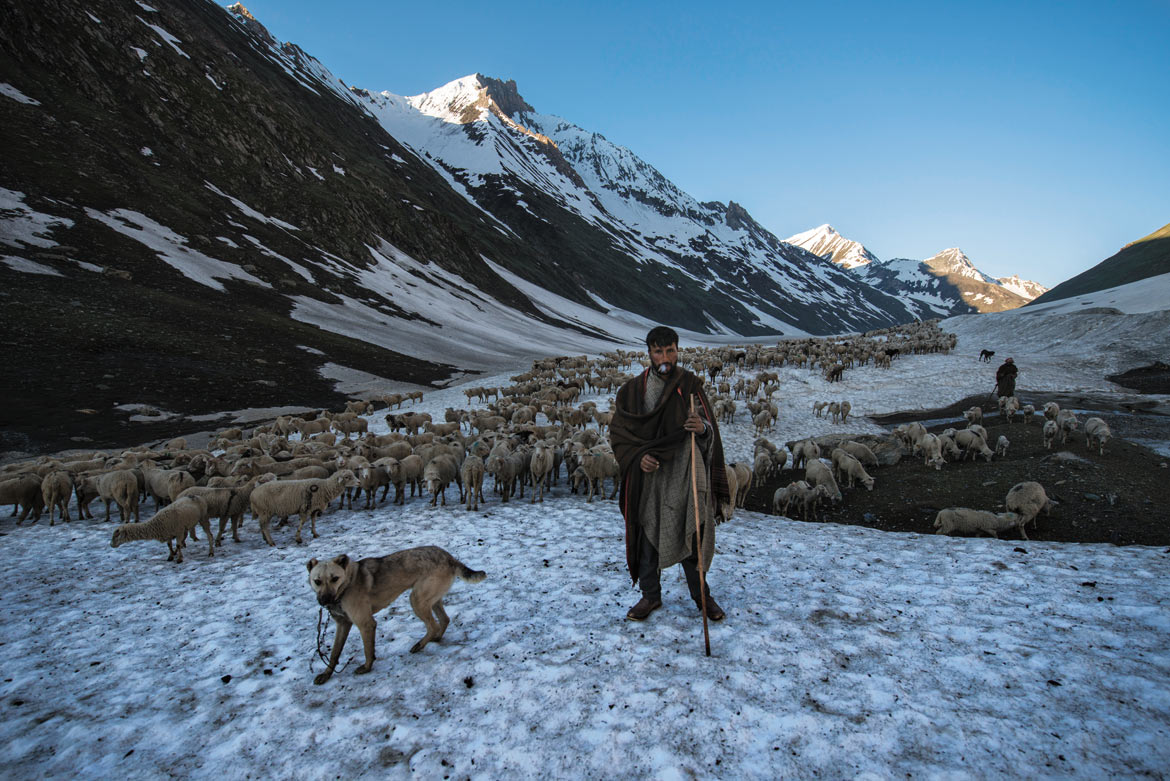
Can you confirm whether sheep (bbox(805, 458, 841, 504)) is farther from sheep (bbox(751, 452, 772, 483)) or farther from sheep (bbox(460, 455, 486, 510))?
sheep (bbox(460, 455, 486, 510))

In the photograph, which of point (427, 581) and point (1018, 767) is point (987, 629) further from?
point (427, 581)

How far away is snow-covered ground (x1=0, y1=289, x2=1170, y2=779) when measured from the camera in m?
3.67

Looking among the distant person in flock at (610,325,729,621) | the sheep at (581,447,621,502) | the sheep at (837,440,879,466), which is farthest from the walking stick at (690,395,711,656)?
the sheep at (837,440,879,466)

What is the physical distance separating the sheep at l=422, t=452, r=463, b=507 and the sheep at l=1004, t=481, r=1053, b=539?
425 inches

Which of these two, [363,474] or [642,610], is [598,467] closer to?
[363,474]

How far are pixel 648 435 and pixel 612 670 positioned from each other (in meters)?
2.33

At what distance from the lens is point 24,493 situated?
9664 mm

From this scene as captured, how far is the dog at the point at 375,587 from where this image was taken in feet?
14.9

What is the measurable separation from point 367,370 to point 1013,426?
34.1 meters

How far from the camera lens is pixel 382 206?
78812 millimetres

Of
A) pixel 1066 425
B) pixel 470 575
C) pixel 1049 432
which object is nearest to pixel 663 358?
pixel 470 575

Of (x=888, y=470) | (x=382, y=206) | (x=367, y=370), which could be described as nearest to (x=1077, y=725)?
(x=888, y=470)

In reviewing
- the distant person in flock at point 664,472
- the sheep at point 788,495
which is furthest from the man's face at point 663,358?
the sheep at point 788,495

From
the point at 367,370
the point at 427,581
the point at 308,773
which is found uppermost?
the point at 367,370
